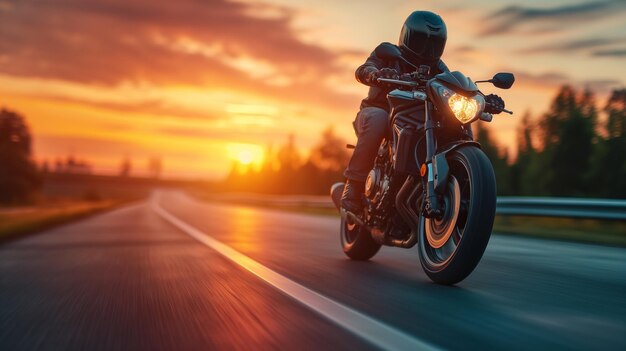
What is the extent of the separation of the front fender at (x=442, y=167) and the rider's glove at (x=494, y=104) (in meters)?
0.47

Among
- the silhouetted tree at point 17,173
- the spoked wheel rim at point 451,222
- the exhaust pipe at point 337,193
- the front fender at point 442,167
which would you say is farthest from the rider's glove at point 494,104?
the silhouetted tree at point 17,173

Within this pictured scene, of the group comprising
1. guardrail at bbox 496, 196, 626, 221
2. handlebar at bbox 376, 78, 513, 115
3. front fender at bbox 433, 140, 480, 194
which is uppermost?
handlebar at bbox 376, 78, 513, 115

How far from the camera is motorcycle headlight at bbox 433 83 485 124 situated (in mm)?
4656

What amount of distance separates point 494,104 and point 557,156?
248 ft

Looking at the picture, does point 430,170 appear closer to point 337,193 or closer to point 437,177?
point 437,177

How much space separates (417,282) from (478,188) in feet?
3.21

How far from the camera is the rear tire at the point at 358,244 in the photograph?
655cm

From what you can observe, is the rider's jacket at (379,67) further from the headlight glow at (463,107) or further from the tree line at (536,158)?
the tree line at (536,158)

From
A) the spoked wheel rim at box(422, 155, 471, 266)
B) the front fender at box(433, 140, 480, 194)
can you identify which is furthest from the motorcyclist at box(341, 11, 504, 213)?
the spoked wheel rim at box(422, 155, 471, 266)

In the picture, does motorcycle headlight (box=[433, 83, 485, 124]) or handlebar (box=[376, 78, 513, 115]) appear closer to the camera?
motorcycle headlight (box=[433, 83, 485, 124])

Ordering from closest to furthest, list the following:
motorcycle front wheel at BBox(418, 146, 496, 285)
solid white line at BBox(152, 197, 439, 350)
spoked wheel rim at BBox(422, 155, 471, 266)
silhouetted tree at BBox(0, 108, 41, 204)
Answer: solid white line at BBox(152, 197, 439, 350) < motorcycle front wheel at BBox(418, 146, 496, 285) < spoked wheel rim at BBox(422, 155, 471, 266) < silhouetted tree at BBox(0, 108, 41, 204)

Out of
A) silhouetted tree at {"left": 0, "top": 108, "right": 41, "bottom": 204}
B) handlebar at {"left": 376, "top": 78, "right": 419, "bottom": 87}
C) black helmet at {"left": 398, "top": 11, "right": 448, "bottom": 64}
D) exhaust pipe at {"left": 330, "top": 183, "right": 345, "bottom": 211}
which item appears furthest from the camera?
silhouetted tree at {"left": 0, "top": 108, "right": 41, "bottom": 204}

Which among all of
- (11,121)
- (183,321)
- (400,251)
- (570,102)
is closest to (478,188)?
(183,321)

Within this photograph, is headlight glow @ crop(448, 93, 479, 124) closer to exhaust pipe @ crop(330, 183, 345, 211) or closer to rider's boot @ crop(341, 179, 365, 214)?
rider's boot @ crop(341, 179, 365, 214)
